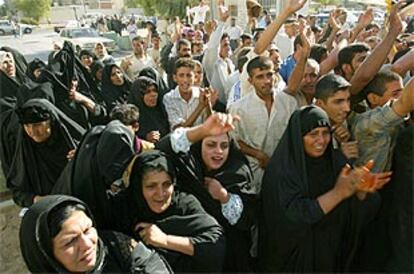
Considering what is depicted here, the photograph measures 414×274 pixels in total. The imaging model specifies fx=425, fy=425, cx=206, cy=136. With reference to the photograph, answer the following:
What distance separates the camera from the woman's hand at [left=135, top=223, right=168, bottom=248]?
204 cm

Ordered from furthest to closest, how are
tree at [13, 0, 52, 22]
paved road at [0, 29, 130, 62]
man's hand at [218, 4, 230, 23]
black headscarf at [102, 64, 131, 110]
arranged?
tree at [13, 0, 52, 22] → paved road at [0, 29, 130, 62] → man's hand at [218, 4, 230, 23] → black headscarf at [102, 64, 131, 110]

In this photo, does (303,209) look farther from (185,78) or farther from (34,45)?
(34,45)

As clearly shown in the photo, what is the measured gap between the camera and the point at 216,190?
240 cm

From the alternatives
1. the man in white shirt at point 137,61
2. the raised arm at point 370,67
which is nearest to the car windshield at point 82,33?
the man in white shirt at point 137,61

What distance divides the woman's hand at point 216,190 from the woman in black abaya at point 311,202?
238 mm

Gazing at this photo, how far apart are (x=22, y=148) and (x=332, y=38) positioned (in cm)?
425

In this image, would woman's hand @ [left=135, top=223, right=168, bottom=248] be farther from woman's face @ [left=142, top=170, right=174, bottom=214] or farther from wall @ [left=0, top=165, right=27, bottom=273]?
wall @ [left=0, top=165, right=27, bottom=273]

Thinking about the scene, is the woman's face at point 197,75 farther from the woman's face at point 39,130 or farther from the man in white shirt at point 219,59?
the woman's face at point 39,130

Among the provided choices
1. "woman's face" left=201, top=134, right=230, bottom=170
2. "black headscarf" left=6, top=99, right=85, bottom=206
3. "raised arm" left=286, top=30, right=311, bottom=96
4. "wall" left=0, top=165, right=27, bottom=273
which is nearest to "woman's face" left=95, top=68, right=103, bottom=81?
"wall" left=0, top=165, right=27, bottom=273

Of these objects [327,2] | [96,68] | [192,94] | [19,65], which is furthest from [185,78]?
[327,2]

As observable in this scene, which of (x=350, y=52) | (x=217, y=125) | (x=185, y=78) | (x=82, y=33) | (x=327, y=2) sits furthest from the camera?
(x=327, y=2)

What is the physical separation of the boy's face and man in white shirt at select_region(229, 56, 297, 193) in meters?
0.77

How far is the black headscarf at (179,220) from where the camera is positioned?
2152mm

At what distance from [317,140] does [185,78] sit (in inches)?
69.1
